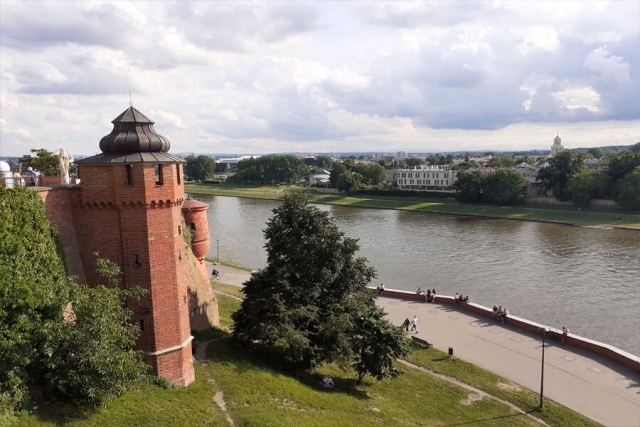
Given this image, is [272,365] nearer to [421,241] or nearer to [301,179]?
[421,241]

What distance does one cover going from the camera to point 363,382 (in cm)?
2280

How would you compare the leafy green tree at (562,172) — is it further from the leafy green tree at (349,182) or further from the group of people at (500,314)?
the group of people at (500,314)

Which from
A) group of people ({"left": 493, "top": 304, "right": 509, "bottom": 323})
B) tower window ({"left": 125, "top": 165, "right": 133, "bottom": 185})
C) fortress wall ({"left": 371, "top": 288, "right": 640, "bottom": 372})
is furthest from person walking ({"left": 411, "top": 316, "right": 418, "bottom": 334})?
tower window ({"left": 125, "top": 165, "right": 133, "bottom": 185})

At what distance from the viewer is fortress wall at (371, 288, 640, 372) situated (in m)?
25.2

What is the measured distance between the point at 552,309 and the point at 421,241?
27.4 m

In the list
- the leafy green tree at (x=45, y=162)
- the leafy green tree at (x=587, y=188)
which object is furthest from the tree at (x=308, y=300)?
the leafy green tree at (x=587, y=188)

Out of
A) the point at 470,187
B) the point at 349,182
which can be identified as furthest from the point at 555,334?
the point at 349,182

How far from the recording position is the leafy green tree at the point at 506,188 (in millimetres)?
90694

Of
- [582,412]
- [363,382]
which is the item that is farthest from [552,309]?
[363,382]

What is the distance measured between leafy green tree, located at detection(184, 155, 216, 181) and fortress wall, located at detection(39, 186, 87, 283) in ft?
508

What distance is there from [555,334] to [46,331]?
25.9 metres

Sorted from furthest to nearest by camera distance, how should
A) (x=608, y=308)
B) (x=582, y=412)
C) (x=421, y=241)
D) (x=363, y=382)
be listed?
(x=421, y=241) → (x=608, y=308) → (x=363, y=382) → (x=582, y=412)

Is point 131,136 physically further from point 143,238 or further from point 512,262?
point 512,262

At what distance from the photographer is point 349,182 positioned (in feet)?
387
